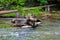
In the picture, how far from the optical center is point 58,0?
81.8 ft

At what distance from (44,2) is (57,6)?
2160mm

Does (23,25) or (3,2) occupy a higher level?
(3,2)

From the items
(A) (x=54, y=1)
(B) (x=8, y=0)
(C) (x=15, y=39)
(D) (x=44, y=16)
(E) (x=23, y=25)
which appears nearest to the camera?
(B) (x=8, y=0)

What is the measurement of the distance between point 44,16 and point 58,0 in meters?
5.18

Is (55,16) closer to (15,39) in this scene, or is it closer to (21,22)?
(21,22)

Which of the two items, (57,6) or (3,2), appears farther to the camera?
(57,6)

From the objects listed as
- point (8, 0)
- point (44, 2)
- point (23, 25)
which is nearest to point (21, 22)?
point (23, 25)

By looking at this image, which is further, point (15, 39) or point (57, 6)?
point (57, 6)

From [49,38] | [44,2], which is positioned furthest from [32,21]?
[44,2]

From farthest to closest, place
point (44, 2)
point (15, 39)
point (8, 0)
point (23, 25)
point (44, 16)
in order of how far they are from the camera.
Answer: point (44, 2)
point (44, 16)
point (23, 25)
point (15, 39)
point (8, 0)

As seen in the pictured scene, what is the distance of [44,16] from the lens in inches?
808

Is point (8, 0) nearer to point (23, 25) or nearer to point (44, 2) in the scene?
point (23, 25)

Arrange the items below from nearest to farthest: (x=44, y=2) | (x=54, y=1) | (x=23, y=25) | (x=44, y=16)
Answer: (x=23, y=25) → (x=44, y=16) → (x=44, y=2) → (x=54, y=1)

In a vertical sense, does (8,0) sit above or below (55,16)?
above
